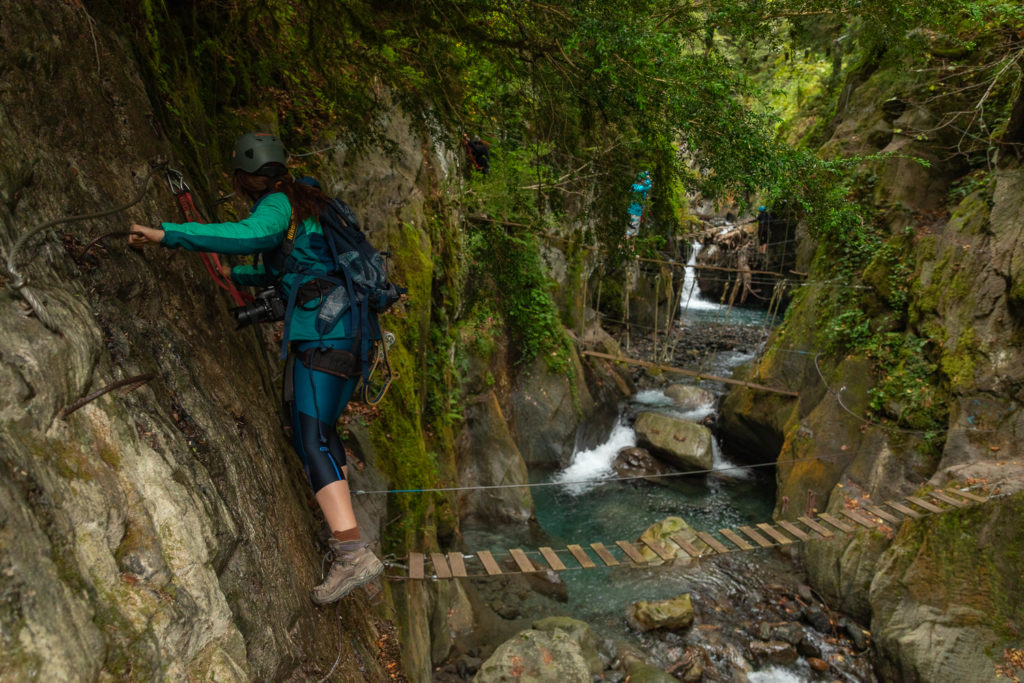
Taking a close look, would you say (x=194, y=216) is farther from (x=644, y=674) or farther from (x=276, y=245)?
(x=644, y=674)

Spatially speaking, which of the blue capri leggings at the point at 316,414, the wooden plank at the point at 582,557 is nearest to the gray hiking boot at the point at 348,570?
the blue capri leggings at the point at 316,414

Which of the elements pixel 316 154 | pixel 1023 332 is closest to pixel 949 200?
pixel 1023 332

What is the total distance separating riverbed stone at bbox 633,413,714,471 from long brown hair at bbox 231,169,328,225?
8.89 m

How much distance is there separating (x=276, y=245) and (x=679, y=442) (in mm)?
9043

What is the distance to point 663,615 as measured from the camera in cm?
620

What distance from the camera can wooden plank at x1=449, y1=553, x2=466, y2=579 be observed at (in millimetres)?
3691

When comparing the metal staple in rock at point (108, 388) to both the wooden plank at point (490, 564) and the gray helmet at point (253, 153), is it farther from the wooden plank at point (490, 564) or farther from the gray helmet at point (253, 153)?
the wooden plank at point (490, 564)

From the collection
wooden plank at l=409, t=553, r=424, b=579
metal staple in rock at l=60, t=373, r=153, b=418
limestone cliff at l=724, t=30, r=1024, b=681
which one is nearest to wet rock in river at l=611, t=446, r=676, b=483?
limestone cliff at l=724, t=30, r=1024, b=681

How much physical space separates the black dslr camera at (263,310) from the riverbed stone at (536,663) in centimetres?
352

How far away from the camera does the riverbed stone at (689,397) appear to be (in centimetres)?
1230

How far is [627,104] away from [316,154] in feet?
8.42

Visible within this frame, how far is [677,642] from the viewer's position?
605cm

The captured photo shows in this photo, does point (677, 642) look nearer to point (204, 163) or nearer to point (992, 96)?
point (204, 163)

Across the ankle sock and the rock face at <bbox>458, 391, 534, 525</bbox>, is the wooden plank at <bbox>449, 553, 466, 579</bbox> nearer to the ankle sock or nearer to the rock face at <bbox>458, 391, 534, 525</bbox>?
the ankle sock
